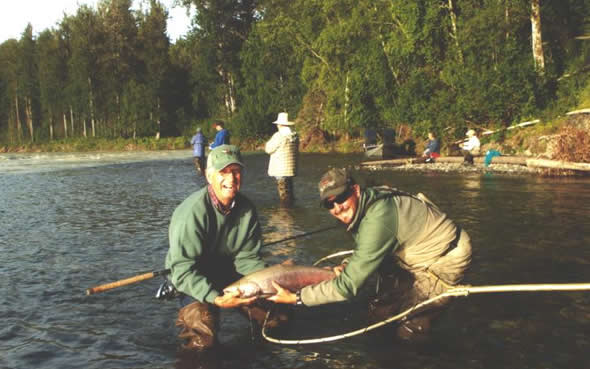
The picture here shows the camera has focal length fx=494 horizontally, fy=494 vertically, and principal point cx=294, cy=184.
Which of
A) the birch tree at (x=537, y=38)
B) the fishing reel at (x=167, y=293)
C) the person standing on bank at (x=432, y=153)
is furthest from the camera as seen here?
the birch tree at (x=537, y=38)

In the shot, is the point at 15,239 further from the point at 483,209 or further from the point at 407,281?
the point at 483,209

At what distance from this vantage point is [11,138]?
73.1m

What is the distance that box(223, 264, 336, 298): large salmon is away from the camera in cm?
426

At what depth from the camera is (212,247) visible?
4.66 m

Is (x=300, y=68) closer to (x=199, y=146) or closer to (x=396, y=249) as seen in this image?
(x=199, y=146)

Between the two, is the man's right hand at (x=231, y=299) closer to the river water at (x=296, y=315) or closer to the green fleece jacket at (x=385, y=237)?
the green fleece jacket at (x=385, y=237)

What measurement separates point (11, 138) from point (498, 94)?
2785 inches

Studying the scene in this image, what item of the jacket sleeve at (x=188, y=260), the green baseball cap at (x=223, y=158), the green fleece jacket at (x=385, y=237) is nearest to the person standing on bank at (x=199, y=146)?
the green baseball cap at (x=223, y=158)

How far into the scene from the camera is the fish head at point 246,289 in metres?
4.25

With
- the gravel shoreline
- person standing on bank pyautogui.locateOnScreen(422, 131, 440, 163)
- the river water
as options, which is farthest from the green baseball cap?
person standing on bank pyautogui.locateOnScreen(422, 131, 440, 163)

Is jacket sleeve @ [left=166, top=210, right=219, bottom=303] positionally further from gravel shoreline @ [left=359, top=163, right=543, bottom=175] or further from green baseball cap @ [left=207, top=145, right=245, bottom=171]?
gravel shoreline @ [left=359, top=163, right=543, bottom=175]

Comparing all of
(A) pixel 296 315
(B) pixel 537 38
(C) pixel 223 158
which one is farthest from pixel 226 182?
(B) pixel 537 38

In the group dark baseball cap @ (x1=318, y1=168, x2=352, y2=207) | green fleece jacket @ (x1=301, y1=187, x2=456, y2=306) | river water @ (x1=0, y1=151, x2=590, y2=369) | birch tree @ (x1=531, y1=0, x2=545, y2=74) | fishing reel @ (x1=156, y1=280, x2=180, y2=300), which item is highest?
birch tree @ (x1=531, y1=0, x2=545, y2=74)

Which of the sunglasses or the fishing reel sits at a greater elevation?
the sunglasses
